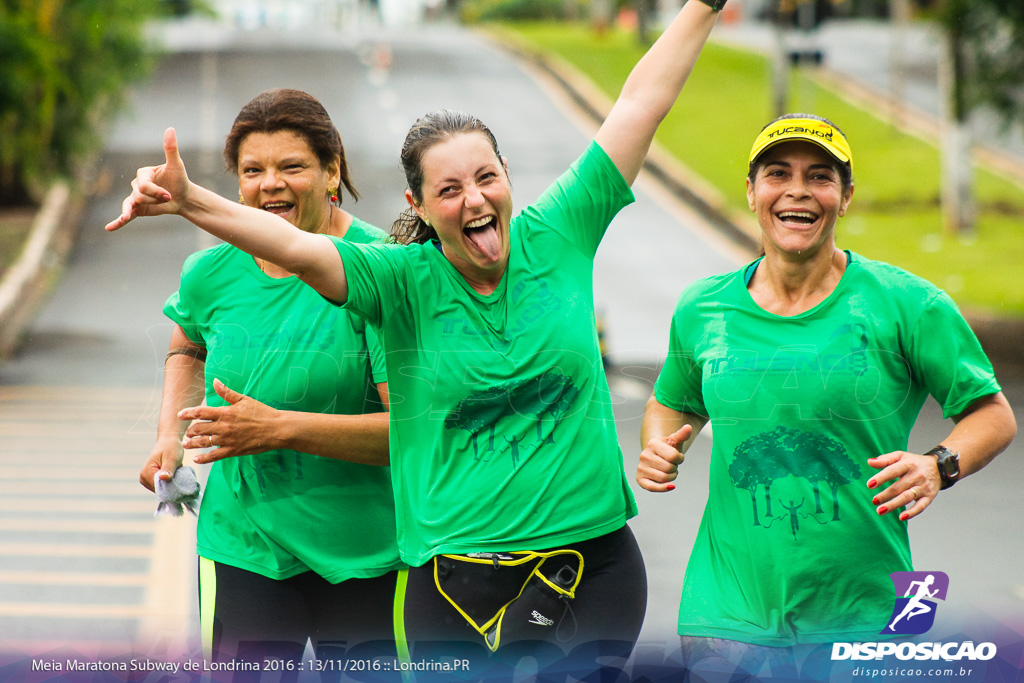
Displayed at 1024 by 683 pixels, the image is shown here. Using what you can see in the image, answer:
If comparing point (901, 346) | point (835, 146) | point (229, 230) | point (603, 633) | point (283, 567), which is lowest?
point (603, 633)

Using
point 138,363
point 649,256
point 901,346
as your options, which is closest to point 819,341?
point 901,346

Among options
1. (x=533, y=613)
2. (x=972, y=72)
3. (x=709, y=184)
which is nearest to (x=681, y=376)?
(x=533, y=613)

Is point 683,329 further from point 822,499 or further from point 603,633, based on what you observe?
point 603,633

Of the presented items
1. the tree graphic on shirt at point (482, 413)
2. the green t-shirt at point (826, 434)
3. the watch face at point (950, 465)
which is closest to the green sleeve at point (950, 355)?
the green t-shirt at point (826, 434)

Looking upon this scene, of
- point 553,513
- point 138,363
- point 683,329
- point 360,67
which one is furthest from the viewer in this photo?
point 138,363

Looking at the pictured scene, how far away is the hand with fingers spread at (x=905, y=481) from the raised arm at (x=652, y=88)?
31.0 inches

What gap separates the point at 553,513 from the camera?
2.36 metres

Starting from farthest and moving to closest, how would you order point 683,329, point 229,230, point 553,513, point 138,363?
point 138,363
point 683,329
point 553,513
point 229,230

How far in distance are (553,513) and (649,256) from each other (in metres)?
4.17

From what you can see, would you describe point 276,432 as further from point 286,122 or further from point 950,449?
point 950,449

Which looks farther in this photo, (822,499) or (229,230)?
(822,499)

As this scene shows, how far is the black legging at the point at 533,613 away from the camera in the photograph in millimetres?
2375

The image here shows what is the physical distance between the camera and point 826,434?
2369mm

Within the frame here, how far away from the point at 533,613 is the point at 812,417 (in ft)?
2.17
